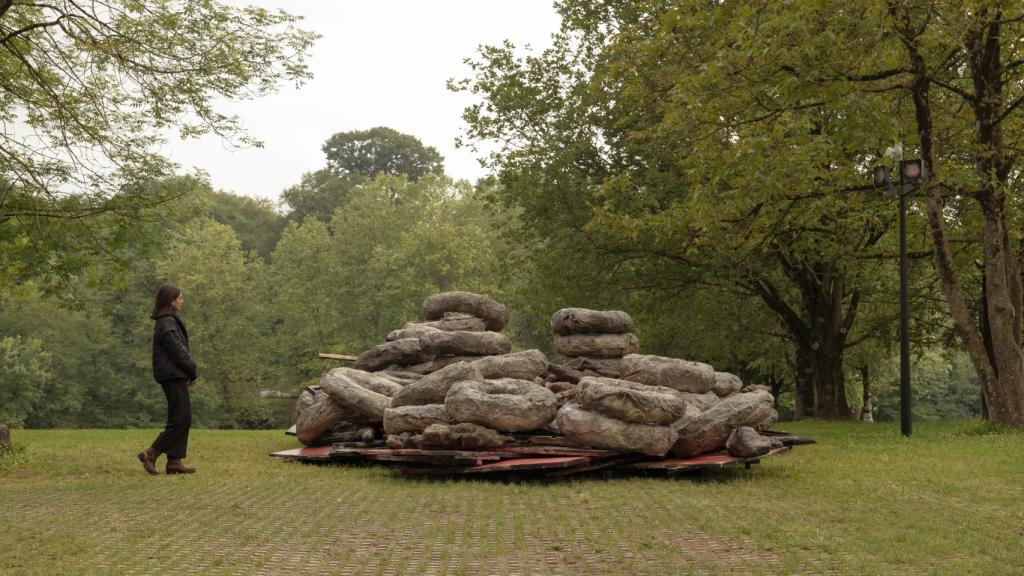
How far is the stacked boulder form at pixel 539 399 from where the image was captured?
13.1 meters

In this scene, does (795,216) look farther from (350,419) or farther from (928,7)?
(350,419)

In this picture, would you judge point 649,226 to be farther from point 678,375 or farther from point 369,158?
point 369,158

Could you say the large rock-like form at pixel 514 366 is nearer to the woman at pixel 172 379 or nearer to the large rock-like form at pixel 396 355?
the woman at pixel 172 379

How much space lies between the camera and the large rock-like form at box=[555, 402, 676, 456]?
13000mm

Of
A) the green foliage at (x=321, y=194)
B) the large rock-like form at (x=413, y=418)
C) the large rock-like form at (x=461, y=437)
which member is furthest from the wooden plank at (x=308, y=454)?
the green foliage at (x=321, y=194)

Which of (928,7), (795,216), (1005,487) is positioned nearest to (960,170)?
(795,216)

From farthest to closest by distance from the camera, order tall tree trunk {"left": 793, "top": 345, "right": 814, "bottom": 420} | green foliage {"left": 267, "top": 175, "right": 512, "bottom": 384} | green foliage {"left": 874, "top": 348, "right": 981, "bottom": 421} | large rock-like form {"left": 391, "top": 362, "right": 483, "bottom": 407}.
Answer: green foliage {"left": 874, "top": 348, "right": 981, "bottom": 421} < green foliage {"left": 267, "top": 175, "right": 512, "bottom": 384} < tall tree trunk {"left": 793, "top": 345, "right": 814, "bottom": 420} < large rock-like form {"left": 391, "top": 362, "right": 483, "bottom": 407}

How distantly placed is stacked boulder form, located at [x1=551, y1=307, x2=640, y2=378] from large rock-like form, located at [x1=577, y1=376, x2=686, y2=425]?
4724 mm

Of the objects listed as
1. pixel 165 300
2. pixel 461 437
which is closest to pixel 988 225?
pixel 461 437

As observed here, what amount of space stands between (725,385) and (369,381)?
659 centimetres

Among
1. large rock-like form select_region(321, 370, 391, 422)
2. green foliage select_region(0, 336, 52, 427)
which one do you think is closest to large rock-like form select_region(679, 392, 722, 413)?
large rock-like form select_region(321, 370, 391, 422)

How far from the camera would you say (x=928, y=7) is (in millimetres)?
17219

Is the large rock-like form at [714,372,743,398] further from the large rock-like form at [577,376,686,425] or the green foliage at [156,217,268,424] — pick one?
the green foliage at [156,217,268,424]

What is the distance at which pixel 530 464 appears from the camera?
12562mm
